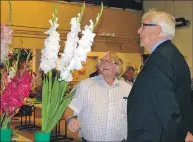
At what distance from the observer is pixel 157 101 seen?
1698 mm

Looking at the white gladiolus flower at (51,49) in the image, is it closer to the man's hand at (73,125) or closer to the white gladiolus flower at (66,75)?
the white gladiolus flower at (66,75)

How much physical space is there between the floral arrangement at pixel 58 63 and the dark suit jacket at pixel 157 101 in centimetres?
56

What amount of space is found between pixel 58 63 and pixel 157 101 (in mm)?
684

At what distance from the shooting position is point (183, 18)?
19.5 ft

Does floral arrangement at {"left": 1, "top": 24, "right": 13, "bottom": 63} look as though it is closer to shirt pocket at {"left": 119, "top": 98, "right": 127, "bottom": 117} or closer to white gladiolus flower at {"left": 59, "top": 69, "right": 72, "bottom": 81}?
white gladiolus flower at {"left": 59, "top": 69, "right": 72, "bottom": 81}

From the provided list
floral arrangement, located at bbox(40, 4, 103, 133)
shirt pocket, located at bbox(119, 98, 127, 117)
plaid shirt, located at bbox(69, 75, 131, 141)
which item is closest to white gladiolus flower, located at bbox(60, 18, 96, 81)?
floral arrangement, located at bbox(40, 4, 103, 133)

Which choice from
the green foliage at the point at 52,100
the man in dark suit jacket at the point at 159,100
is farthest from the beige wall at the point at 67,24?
the green foliage at the point at 52,100

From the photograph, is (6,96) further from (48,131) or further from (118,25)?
(118,25)

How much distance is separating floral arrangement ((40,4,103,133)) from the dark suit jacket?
56 centimetres

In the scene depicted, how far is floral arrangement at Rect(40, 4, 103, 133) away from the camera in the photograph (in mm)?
1185

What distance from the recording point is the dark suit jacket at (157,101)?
5.58 ft

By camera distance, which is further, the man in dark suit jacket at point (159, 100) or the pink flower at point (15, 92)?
the man in dark suit jacket at point (159, 100)

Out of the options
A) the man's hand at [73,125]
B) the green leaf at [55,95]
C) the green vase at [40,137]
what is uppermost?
the green leaf at [55,95]

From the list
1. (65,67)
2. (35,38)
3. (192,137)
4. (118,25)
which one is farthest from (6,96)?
(118,25)
